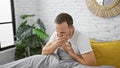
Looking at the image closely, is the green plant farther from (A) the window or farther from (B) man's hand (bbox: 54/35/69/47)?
(B) man's hand (bbox: 54/35/69/47)

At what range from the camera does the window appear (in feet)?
10.2

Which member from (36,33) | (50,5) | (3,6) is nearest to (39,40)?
(36,33)

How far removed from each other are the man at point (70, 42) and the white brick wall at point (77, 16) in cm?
65

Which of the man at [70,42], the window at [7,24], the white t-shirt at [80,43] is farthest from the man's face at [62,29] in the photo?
the window at [7,24]

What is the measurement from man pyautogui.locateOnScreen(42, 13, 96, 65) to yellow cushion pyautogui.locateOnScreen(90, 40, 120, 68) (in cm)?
31

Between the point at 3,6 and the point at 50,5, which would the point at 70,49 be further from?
the point at 3,6

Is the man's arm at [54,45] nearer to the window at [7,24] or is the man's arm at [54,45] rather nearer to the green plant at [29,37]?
the green plant at [29,37]

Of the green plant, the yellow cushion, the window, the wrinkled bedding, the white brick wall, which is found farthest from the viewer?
the window

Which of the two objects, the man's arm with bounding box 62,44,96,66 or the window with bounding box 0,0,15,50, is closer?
the man's arm with bounding box 62,44,96,66

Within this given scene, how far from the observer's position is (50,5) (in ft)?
10.2

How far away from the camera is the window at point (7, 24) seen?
311 centimetres

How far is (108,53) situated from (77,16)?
0.82 meters

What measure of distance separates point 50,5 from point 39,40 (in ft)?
2.00

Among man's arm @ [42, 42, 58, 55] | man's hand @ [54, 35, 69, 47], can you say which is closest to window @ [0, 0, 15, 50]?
man's arm @ [42, 42, 58, 55]
